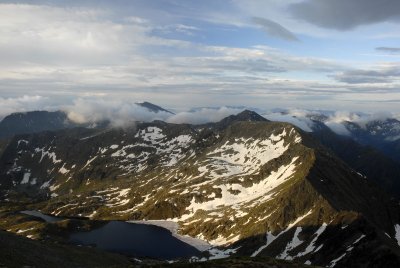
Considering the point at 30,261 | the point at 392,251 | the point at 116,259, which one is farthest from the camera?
the point at 392,251

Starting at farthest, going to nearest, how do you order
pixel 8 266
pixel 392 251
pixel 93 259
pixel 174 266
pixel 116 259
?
pixel 392 251, pixel 116 259, pixel 93 259, pixel 8 266, pixel 174 266

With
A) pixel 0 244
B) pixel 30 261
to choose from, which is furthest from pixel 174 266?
pixel 0 244

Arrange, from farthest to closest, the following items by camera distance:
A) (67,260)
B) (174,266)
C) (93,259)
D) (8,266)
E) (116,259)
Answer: (116,259), (93,259), (67,260), (8,266), (174,266)

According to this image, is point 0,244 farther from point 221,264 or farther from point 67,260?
point 221,264

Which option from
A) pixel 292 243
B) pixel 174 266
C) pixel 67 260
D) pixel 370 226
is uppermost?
pixel 174 266

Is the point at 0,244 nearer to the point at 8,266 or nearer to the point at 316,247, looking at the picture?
the point at 8,266

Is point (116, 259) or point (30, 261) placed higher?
point (30, 261)

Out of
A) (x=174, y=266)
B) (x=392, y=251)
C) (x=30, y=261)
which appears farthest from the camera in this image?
(x=392, y=251)

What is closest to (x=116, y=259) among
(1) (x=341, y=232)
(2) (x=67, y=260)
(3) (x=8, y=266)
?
(2) (x=67, y=260)

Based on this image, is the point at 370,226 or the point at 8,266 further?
the point at 370,226
